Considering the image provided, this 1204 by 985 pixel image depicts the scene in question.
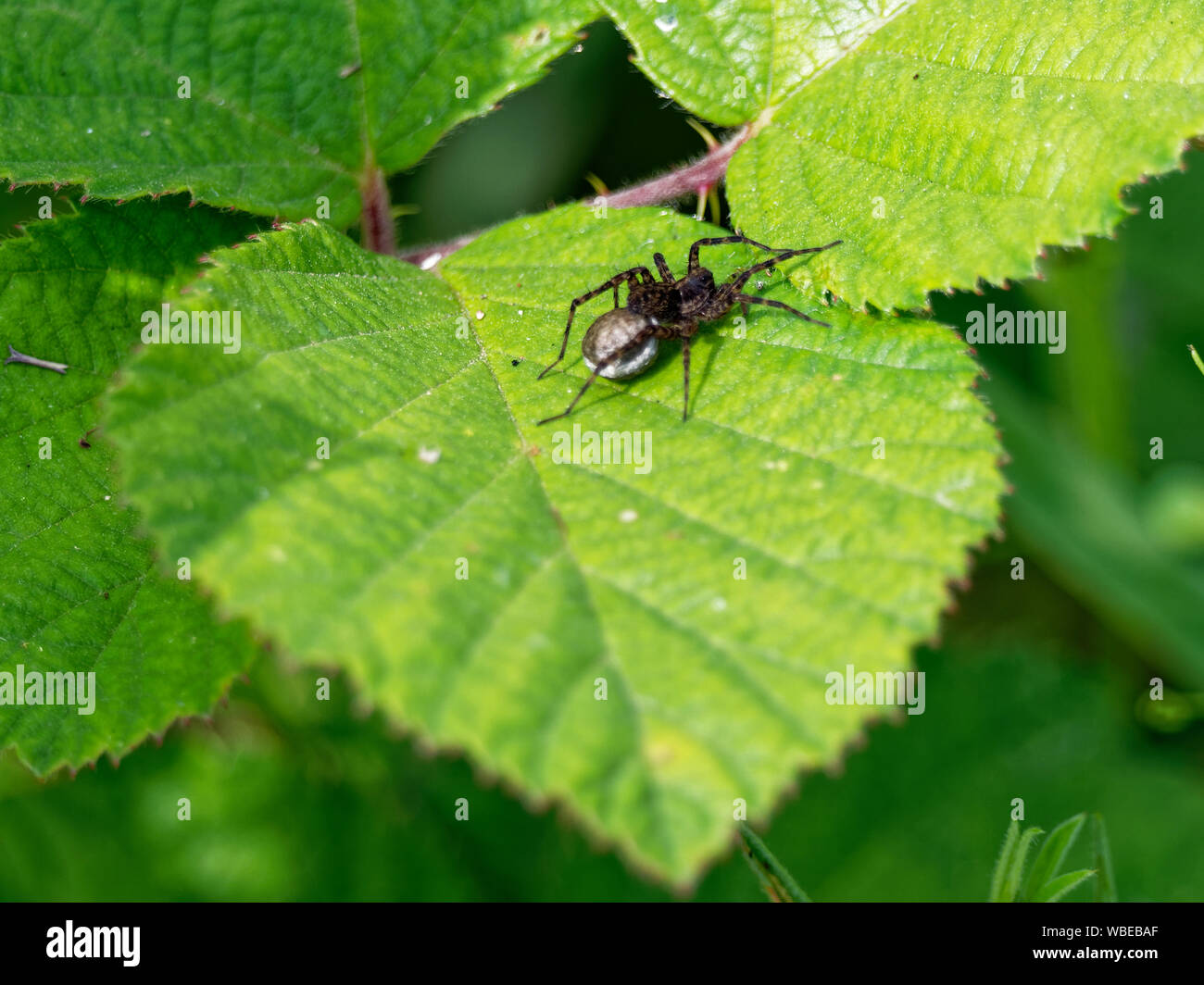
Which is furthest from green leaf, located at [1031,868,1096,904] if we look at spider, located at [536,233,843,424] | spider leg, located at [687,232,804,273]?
spider leg, located at [687,232,804,273]

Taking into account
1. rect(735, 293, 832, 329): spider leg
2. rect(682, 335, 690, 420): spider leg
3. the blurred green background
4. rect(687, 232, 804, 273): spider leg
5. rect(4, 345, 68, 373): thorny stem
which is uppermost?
rect(687, 232, 804, 273): spider leg

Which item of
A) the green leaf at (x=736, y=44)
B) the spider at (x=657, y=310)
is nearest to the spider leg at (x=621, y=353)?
the spider at (x=657, y=310)

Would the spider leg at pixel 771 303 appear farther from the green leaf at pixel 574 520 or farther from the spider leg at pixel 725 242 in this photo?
the spider leg at pixel 725 242

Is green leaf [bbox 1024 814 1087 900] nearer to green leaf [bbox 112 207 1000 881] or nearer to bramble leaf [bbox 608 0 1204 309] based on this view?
green leaf [bbox 112 207 1000 881]

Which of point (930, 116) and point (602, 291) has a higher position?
point (930, 116)

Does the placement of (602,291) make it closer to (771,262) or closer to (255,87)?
(771,262)

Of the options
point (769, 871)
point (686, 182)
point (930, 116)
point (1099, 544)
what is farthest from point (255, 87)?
point (1099, 544)
